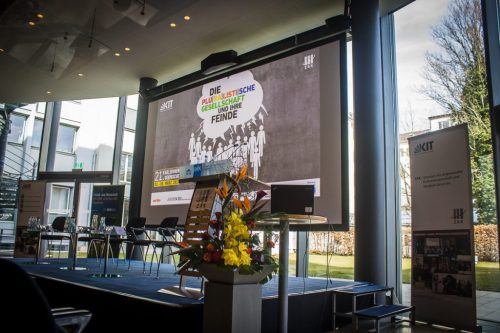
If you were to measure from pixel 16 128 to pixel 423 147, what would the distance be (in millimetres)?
10105

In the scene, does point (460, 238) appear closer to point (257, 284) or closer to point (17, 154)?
point (257, 284)

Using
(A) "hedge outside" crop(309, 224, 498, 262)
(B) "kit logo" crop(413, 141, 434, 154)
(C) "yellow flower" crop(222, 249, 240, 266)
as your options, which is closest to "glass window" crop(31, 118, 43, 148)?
(A) "hedge outside" crop(309, 224, 498, 262)

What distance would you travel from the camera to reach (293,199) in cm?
279

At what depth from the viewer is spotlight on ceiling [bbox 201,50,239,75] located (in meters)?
6.97

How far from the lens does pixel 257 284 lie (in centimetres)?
224

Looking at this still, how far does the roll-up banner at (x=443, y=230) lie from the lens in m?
3.83

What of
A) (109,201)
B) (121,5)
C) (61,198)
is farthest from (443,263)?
(61,198)

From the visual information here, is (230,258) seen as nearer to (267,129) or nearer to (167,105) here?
(267,129)

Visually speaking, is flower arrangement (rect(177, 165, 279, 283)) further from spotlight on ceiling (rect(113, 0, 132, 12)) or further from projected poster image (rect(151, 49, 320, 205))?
spotlight on ceiling (rect(113, 0, 132, 12))

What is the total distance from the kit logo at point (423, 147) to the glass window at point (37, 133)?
369 inches

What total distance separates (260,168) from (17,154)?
7.47 m

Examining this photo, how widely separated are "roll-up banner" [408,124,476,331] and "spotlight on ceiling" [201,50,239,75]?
12.0 feet

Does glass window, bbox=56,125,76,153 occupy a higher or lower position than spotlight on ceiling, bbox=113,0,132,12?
lower

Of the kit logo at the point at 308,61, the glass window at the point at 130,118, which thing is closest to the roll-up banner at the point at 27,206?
the glass window at the point at 130,118
